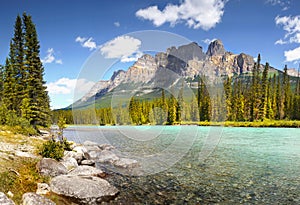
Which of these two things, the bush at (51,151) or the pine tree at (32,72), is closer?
the bush at (51,151)

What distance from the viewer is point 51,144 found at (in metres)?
15.1

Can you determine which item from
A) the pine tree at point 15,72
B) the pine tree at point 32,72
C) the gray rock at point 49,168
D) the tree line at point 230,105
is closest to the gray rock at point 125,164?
the gray rock at point 49,168

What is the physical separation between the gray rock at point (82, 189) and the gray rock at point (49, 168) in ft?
3.16

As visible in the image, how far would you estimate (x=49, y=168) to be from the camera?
11.6 metres

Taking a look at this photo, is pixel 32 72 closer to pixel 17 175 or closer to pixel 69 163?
pixel 69 163

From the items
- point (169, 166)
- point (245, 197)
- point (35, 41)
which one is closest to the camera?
point (245, 197)

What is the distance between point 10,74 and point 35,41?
16408 millimetres

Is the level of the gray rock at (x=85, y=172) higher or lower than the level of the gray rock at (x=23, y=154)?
lower

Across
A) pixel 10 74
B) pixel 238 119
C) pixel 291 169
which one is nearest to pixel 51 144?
pixel 291 169

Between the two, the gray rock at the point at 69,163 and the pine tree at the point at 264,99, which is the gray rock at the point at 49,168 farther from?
the pine tree at the point at 264,99

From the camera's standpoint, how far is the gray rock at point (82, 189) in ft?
31.1

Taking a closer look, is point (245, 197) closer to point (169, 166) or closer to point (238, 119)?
point (169, 166)

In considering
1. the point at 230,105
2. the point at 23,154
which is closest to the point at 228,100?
the point at 230,105

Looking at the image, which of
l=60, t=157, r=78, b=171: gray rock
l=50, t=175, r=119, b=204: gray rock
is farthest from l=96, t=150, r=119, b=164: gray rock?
l=50, t=175, r=119, b=204: gray rock
